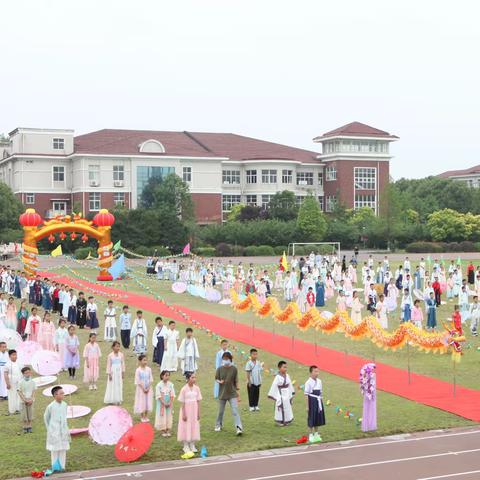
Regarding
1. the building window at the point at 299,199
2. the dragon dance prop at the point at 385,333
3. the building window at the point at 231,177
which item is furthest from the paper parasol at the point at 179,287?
the building window at the point at 299,199

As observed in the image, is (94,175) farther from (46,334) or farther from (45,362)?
(45,362)

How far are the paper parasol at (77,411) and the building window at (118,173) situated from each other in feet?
184

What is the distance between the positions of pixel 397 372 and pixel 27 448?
8148mm

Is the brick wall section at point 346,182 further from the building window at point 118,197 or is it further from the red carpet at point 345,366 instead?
the red carpet at point 345,366

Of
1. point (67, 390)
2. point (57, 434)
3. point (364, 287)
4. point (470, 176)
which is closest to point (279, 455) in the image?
point (57, 434)

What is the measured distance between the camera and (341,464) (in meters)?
10.2

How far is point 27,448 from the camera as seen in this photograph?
11109 millimetres

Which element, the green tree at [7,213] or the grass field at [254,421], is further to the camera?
the green tree at [7,213]

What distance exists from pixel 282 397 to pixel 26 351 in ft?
15.8

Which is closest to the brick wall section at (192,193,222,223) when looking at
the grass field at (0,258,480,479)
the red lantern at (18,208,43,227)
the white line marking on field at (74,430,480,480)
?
the red lantern at (18,208,43,227)

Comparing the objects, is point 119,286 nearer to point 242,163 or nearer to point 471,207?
point 242,163

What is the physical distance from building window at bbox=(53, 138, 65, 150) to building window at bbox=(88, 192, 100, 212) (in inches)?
213

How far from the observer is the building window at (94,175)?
220 feet

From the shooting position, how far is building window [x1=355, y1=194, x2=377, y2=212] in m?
76.2
